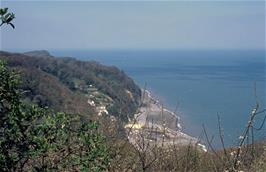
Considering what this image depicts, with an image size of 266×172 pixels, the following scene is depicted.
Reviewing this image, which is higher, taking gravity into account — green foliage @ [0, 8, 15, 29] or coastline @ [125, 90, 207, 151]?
green foliage @ [0, 8, 15, 29]

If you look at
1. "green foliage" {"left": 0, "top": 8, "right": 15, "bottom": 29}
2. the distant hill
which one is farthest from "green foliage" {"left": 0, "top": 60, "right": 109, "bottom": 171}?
the distant hill

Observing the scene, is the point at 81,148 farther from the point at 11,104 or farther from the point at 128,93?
the point at 128,93

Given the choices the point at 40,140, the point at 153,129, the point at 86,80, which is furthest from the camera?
the point at 86,80

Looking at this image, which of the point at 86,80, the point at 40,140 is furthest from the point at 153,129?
the point at 86,80

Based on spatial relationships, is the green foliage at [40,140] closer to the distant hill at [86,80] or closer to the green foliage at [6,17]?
the green foliage at [6,17]

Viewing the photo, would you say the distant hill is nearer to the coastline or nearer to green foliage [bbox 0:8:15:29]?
the coastline

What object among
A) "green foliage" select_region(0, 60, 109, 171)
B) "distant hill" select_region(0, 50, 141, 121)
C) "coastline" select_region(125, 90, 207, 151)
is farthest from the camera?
"distant hill" select_region(0, 50, 141, 121)

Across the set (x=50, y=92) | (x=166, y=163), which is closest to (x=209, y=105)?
(x=50, y=92)

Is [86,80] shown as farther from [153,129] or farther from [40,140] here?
[40,140]

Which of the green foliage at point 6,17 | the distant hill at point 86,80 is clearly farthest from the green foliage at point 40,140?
the distant hill at point 86,80
